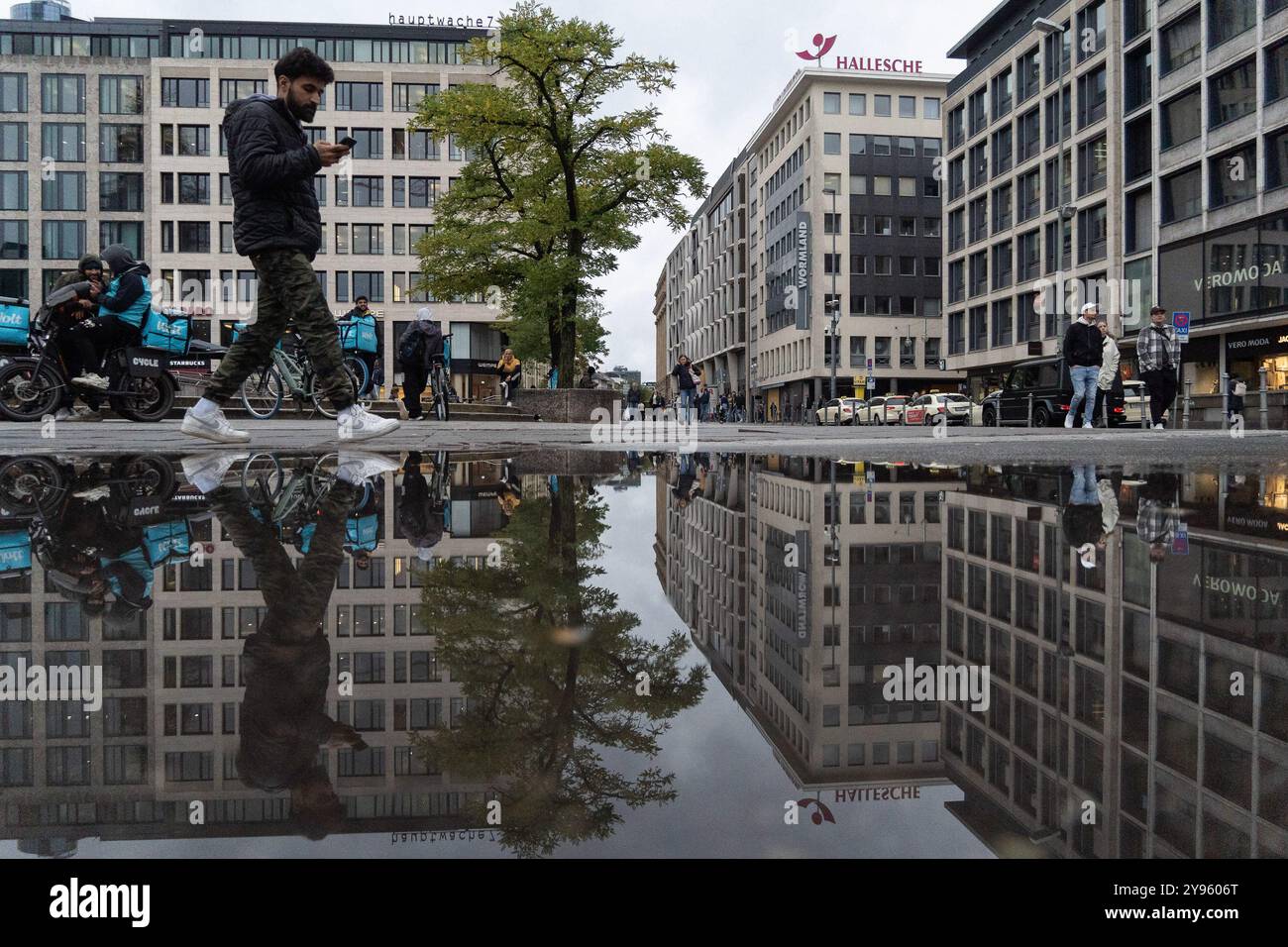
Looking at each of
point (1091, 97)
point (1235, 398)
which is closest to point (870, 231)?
point (1091, 97)

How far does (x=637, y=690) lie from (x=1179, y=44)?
153ft

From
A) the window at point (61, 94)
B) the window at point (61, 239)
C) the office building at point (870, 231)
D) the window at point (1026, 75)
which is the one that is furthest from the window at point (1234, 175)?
the window at point (61, 94)

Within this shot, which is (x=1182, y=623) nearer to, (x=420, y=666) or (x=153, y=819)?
(x=420, y=666)

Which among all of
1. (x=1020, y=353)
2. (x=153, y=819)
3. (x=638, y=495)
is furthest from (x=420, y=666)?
(x=1020, y=353)

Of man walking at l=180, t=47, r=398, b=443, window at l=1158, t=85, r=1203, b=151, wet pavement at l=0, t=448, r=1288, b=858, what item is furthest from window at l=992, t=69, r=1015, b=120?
wet pavement at l=0, t=448, r=1288, b=858

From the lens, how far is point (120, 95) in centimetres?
6231

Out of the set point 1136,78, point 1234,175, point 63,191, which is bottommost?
point 1234,175

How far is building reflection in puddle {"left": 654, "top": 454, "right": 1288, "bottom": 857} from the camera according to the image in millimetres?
1113

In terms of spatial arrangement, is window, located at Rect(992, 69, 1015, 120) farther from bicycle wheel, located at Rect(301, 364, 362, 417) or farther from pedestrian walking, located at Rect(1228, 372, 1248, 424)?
bicycle wheel, located at Rect(301, 364, 362, 417)

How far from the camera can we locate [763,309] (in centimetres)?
8800

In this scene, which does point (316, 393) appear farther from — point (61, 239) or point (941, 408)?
point (61, 239)

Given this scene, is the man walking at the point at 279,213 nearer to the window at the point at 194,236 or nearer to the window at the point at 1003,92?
the window at the point at 1003,92

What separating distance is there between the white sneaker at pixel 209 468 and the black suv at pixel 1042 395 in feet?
72.8

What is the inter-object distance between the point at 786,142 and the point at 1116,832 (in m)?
83.5
